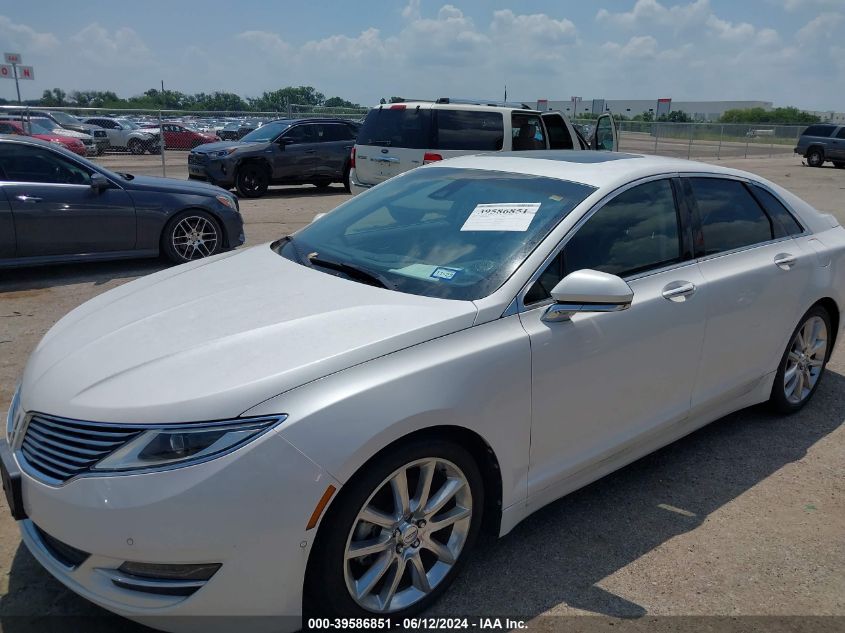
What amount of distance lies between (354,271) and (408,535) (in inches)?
46.6

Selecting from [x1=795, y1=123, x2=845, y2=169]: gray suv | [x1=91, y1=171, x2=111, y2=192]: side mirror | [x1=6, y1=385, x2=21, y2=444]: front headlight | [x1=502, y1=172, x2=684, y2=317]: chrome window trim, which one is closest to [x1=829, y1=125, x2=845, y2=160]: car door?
[x1=795, y1=123, x2=845, y2=169]: gray suv

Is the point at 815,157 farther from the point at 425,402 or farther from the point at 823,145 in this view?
the point at 425,402

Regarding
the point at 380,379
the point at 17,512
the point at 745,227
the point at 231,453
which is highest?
the point at 745,227

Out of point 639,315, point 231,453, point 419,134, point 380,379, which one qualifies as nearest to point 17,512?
point 231,453

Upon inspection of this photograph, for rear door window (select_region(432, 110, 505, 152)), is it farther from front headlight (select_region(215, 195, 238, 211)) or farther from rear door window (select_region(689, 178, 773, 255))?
rear door window (select_region(689, 178, 773, 255))

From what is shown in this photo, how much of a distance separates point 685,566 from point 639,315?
3.53ft

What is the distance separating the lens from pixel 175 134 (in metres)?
27.8

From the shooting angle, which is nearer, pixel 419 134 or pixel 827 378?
pixel 827 378

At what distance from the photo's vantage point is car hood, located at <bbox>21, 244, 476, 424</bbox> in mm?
2250

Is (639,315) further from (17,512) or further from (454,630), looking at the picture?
(17,512)

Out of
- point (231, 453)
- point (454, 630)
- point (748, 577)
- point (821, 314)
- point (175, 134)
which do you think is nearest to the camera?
point (231, 453)

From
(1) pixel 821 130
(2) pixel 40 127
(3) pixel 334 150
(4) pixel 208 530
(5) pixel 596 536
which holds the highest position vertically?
(1) pixel 821 130

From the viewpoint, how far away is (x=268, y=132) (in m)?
15.7

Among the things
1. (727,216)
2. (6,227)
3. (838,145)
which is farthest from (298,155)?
(838,145)
